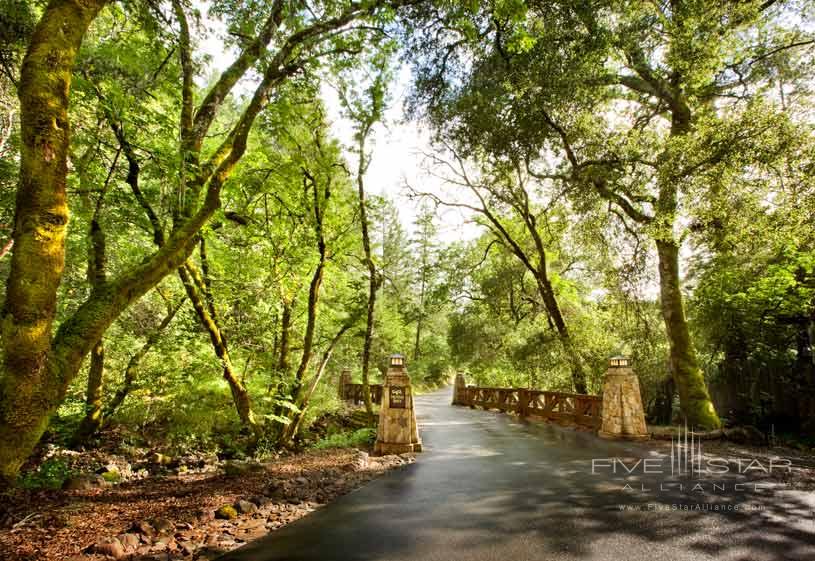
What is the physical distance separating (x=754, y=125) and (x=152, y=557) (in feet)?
36.4

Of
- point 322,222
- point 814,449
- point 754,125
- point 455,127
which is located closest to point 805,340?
point 814,449

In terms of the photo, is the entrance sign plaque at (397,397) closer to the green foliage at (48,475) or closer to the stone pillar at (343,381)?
the green foliage at (48,475)

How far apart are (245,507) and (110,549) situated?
1394mm

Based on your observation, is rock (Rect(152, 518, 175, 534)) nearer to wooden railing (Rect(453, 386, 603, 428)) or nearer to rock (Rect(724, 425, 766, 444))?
wooden railing (Rect(453, 386, 603, 428))

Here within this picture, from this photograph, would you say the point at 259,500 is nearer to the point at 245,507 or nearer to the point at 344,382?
the point at 245,507

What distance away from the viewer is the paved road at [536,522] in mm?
3377

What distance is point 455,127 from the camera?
1199 centimetres

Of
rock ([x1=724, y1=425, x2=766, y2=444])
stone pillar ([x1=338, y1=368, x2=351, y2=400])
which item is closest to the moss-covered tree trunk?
rock ([x1=724, y1=425, x2=766, y2=444])

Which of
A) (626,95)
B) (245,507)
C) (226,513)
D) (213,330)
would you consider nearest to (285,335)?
(213,330)

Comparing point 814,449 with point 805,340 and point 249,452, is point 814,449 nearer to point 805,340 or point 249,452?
point 805,340

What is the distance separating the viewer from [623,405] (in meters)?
9.05

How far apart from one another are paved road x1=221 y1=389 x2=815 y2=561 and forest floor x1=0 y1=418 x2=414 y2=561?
1.30ft

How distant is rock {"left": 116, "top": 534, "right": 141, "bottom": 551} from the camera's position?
3250mm

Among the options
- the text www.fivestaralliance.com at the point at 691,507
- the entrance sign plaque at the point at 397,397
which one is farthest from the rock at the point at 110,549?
the entrance sign plaque at the point at 397,397
